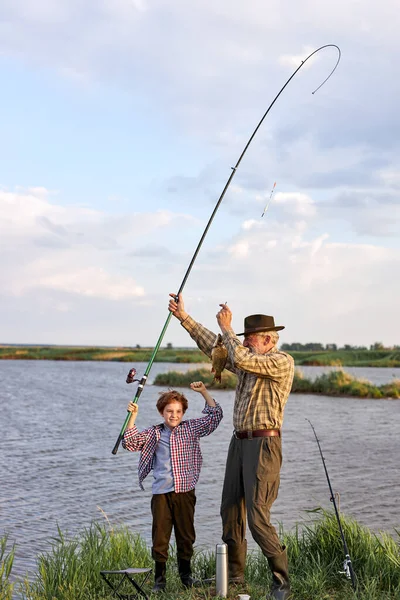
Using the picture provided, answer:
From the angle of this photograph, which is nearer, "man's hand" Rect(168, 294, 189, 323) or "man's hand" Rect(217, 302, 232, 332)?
"man's hand" Rect(217, 302, 232, 332)

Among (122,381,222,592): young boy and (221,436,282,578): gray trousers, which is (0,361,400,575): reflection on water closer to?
(122,381,222,592): young boy

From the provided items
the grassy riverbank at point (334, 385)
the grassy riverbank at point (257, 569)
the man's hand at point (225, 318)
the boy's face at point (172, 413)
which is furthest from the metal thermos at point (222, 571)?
the grassy riverbank at point (334, 385)

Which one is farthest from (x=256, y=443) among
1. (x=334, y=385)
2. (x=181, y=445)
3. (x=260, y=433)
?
(x=334, y=385)

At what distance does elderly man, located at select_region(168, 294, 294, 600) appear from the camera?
5.09 m

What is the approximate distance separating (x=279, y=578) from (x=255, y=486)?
60cm

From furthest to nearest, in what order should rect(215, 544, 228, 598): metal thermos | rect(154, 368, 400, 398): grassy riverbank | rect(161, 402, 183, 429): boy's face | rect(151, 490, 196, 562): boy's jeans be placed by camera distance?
rect(154, 368, 400, 398): grassy riverbank
rect(161, 402, 183, 429): boy's face
rect(151, 490, 196, 562): boy's jeans
rect(215, 544, 228, 598): metal thermos

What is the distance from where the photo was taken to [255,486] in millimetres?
5105

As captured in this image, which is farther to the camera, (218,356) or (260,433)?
(218,356)

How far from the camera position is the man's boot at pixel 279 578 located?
511 centimetres

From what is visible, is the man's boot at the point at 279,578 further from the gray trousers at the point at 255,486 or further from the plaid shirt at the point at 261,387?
the plaid shirt at the point at 261,387

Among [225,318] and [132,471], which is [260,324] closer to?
[225,318]

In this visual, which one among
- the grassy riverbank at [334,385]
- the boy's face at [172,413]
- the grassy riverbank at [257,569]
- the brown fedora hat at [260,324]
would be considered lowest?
the grassy riverbank at [257,569]

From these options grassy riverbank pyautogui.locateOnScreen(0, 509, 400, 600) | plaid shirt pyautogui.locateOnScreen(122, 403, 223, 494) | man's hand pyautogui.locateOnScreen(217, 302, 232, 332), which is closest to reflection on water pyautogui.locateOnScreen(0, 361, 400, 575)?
grassy riverbank pyautogui.locateOnScreen(0, 509, 400, 600)

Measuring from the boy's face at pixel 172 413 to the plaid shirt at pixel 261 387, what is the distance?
0.42 metres
